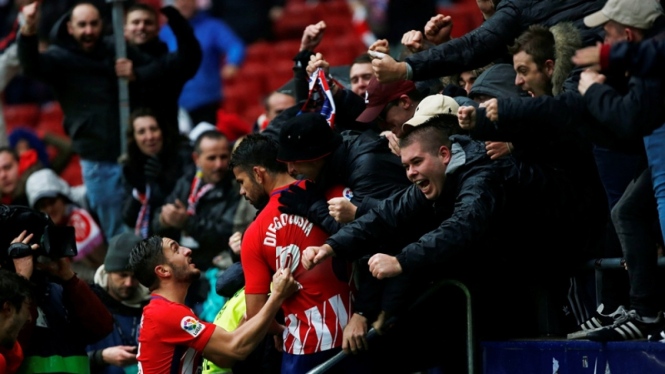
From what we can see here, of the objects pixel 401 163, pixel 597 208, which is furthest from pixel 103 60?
pixel 597 208

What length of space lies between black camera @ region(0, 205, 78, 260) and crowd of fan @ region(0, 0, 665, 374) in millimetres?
97

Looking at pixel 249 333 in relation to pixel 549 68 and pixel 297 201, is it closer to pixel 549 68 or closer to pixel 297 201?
pixel 297 201

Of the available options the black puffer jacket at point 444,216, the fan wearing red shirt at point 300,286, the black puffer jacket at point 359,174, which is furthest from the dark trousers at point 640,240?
the fan wearing red shirt at point 300,286

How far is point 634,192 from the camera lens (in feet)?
17.5

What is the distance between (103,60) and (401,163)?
455 cm

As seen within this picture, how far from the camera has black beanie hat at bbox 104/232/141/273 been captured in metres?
7.69

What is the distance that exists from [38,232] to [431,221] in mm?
2363

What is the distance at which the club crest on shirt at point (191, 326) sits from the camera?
5.68 m

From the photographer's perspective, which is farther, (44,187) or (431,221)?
(44,187)

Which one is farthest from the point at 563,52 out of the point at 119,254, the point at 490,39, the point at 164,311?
the point at 119,254

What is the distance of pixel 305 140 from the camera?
5.75 m

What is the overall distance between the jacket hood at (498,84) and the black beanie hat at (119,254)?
2.83 meters

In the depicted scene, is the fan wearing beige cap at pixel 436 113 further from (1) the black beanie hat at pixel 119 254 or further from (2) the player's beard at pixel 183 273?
(1) the black beanie hat at pixel 119 254

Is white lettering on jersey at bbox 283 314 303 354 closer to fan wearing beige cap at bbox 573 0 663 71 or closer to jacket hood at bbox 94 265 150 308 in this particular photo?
fan wearing beige cap at bbox 573 0 663 71
